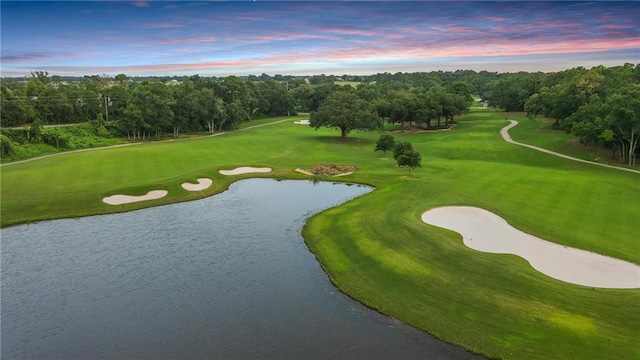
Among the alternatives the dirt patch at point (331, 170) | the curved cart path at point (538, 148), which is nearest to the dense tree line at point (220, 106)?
the curved cart path at point (538, 148)

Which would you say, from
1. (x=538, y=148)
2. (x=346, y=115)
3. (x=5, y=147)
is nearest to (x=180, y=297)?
(x=5, y=147)

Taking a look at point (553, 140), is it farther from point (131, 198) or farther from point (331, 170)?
point (131, 198)

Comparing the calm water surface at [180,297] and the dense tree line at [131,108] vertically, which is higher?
the dense tree line at [131,108]

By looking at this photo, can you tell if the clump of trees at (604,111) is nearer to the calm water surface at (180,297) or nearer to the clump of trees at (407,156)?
the clump of trees at (407,156)

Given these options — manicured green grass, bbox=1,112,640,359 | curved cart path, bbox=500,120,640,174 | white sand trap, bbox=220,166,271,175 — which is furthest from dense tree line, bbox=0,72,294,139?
curved cart path, bbox=500,120,640,174

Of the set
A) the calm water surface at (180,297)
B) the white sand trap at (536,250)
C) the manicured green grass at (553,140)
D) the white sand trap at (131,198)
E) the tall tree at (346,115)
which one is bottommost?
the calm water surface at (180,297)

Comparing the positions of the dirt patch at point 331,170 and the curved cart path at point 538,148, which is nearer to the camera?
the dirt patch at point 331,170

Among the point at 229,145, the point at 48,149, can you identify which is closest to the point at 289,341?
the point at 229,145

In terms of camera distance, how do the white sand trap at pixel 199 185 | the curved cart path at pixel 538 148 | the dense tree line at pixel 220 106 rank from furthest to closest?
the dense tree line at pixel 220 106
the curved cart path at pixel 538 148
the white sand trap at pixel 199 185
